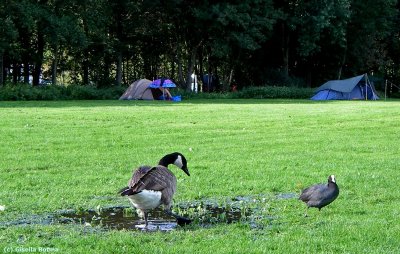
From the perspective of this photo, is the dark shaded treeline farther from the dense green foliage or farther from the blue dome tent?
the blue dome tent

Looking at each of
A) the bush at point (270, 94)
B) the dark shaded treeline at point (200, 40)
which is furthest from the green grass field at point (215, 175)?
the dark shaded treeline at point (200, 40)

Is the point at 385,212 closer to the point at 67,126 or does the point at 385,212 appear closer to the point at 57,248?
the point at 57,248

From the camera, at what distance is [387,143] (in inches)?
685

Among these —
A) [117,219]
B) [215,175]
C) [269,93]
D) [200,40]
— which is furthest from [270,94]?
[117,219]

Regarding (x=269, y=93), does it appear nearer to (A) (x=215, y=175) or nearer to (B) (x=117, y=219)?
(A) (x=215, y=175)

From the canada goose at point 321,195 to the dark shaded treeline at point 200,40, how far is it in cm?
4130

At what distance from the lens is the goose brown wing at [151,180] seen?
25.9ft

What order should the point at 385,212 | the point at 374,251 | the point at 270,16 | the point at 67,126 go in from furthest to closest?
the point at 270,16, the point at 67,126, the point at 385,212, the point at 374,251

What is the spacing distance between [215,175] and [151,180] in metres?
4.20

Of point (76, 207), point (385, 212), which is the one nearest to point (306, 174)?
point (385, 212)

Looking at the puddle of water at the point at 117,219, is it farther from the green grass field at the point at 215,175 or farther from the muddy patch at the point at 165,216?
the green grass field at the point at 215,175

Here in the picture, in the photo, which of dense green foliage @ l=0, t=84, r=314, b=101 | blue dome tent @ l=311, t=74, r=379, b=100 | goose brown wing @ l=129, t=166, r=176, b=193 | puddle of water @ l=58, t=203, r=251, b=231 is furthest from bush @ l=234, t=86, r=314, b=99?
goose brown wing @ l=129, t=166, r=176, b=193

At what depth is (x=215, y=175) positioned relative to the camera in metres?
12.2

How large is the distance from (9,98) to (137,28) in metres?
18.0
